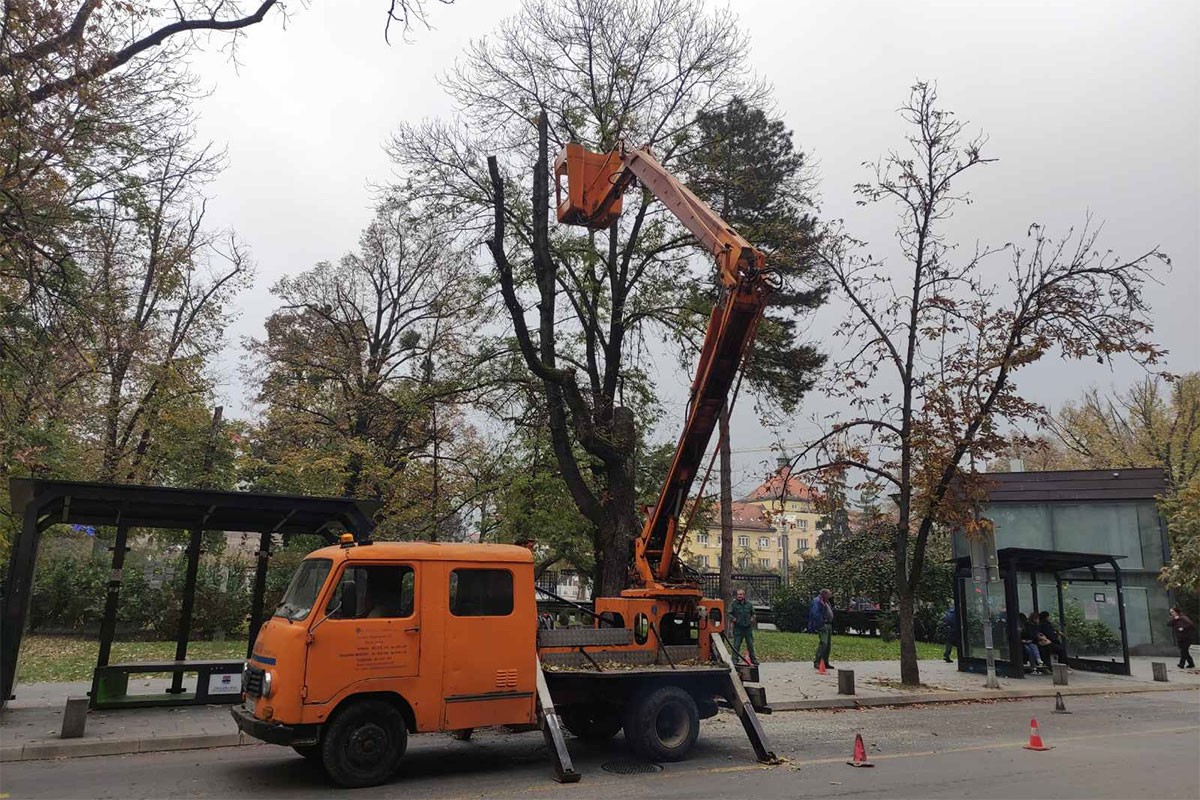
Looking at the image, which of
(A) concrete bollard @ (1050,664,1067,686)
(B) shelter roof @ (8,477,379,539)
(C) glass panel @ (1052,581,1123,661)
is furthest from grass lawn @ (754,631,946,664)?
(B) shelter roof @ (8,477,379,539)

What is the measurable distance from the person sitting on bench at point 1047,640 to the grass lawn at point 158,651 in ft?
12.5

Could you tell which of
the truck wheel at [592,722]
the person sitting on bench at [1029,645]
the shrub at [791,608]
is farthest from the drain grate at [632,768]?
the shrub at [791,608]

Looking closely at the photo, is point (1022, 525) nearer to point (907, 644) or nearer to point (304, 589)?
point (907, 644)

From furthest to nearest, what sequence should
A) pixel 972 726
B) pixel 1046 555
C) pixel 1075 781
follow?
pixel 1046 555 → pixel 972 726 → pixel 1075 781

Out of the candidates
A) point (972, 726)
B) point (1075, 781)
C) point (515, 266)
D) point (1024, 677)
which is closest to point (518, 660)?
point (1075, 781)

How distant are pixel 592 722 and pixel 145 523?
8.24 meters

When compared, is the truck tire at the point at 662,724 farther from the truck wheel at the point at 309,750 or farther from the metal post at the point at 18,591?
the metal post at the point at 18,591

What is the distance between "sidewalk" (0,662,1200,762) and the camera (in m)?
9.59

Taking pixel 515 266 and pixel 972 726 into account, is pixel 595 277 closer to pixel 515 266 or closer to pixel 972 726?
pixel 515 266

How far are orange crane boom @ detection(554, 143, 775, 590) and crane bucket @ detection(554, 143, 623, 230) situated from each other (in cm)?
90

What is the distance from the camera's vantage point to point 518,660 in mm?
8898

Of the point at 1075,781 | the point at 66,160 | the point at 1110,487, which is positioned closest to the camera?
the point at 1075,781

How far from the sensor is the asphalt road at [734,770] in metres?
7.85

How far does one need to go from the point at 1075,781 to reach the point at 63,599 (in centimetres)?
2538
